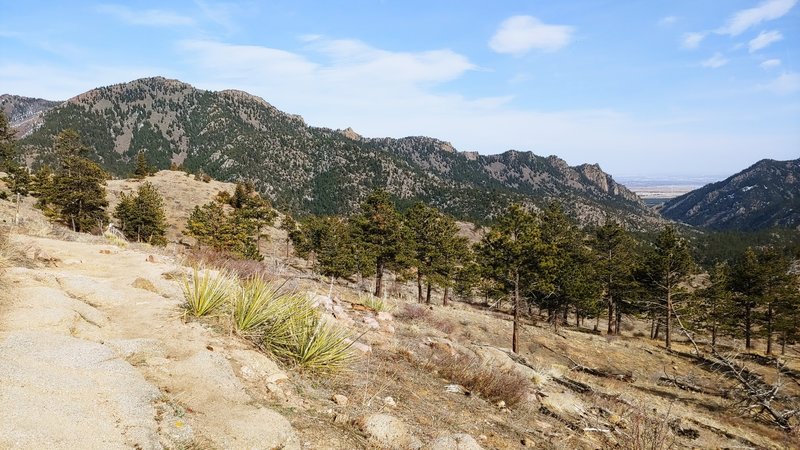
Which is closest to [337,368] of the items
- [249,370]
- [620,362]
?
[249,370]

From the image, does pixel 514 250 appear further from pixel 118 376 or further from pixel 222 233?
pixel 222 233

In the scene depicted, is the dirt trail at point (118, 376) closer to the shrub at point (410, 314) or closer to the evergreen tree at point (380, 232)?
the shrub at point (410, 314)

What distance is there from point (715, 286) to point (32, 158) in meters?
256

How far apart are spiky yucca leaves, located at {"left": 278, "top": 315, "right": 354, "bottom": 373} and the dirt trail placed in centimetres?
49

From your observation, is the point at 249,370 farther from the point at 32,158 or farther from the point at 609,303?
the point at 32,158

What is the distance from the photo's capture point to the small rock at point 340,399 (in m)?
5.19

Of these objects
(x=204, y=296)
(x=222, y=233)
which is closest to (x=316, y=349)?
(x=204, y=296)

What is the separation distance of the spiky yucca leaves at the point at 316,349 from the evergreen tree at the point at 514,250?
62.3 ft

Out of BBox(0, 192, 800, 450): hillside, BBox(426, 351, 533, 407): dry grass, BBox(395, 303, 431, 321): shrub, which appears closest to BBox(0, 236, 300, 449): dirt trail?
BBox(0, 192, 800, 450): hillside

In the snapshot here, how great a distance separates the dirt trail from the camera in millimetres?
3271

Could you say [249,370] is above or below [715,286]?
above

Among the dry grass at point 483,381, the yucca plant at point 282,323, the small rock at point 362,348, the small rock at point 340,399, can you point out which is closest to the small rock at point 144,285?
the yucca plant at point 282,323

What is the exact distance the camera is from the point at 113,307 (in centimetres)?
651

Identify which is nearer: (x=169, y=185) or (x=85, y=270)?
(x=85, y=270)
